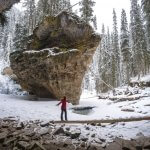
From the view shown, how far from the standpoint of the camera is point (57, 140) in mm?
12031

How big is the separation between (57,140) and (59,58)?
46.0ft

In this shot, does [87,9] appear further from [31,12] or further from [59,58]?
[59,58]

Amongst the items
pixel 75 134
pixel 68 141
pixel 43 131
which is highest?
pixel 43 131

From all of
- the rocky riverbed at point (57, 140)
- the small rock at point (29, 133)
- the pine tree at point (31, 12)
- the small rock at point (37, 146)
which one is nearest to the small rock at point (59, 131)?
the rocky riverbed at point (57, 140)

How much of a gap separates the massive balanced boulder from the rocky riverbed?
38.1 ft

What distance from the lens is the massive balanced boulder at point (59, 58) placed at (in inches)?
1006

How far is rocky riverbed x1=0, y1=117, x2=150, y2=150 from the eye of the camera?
34.7 ft

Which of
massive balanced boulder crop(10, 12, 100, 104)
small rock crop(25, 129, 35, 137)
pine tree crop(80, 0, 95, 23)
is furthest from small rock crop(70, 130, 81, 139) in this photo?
pine tree crop(80, 0, 95, 23)

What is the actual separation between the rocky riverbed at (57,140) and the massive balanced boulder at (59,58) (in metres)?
11.6

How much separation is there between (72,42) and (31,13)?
22.7 metres

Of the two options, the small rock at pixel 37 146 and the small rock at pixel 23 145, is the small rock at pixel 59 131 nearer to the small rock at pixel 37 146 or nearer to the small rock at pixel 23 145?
the small rock at pixel 37 146

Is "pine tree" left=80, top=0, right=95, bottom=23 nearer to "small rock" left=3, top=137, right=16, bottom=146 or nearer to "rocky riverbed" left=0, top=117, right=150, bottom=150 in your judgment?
"rocky riverbed" left=0, top=117, right=150, bottom=150

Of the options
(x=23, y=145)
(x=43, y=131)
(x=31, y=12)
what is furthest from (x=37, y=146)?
(x=31, y=12)

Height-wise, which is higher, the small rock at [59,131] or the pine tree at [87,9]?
the pine tree at [87,9]
